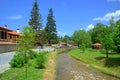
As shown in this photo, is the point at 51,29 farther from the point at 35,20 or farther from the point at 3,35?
the point at 3,35

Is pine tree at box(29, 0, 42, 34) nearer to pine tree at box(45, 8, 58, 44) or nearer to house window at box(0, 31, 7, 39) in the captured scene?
pine tree at box(45, 8, 58, 44)

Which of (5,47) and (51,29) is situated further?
(51,29)

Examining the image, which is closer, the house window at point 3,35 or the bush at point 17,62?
the bush at point 17,62

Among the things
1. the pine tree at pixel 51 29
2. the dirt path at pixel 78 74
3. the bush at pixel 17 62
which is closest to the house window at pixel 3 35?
the dirt path at pixel 78 74

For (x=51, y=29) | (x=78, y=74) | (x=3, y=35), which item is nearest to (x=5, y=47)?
(x=3, y=35)

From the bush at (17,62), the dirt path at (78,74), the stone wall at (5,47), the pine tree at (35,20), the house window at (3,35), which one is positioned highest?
the pine tree at (35,20)

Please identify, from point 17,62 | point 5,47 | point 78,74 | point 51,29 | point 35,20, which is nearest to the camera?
point 17,62

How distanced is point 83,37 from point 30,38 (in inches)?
4890

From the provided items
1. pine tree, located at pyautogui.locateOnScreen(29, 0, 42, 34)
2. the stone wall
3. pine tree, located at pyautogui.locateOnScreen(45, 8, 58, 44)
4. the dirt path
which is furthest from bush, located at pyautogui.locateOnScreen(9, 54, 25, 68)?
pine tree, located at pyautogui.locateOnScreen(45, 8, 58, 44)

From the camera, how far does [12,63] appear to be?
30.0m

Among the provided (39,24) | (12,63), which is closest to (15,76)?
(12,63)

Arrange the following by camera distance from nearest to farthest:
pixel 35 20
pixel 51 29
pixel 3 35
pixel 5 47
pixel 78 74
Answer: pixel 78 74, pixel 5 47, pixel 3 35, pixel 35 20, pixel 51 29

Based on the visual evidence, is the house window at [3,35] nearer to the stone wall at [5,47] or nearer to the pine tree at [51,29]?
the stone wall at [5,47]

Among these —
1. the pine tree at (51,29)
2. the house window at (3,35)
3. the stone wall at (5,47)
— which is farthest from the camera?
the pine tree at (51,29)
